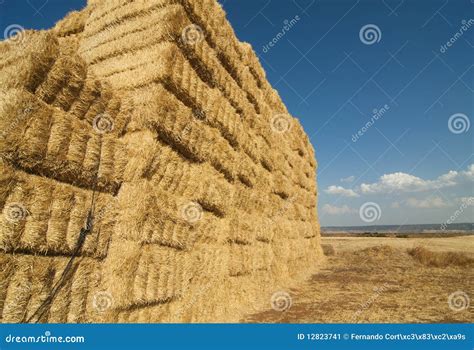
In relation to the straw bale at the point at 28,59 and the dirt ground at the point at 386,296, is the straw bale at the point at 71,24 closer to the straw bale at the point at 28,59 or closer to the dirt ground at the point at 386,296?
the straw bale at the point at 28,59

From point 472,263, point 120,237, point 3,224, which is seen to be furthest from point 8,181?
point 472,263

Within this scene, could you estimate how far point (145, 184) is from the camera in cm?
459

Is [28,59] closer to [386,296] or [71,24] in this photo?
[71,24]

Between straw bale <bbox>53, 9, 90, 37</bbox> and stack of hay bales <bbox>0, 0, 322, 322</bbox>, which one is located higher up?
straw bale <bbox>53, 9, 90, 37</bbox>

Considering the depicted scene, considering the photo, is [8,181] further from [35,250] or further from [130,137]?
[130,137]

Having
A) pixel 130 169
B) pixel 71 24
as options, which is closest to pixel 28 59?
pixel 130 169

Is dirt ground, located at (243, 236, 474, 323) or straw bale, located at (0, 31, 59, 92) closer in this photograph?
straw bale, located at (0, 31, 59, 92)

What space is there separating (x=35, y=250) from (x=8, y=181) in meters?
0.71

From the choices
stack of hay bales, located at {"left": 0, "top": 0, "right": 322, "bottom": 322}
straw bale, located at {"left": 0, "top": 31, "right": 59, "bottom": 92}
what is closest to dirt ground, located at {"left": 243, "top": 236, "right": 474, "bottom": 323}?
stack of hay bales, located at {"left": 0, "top": 0, "right": 322, "bottom": 322}

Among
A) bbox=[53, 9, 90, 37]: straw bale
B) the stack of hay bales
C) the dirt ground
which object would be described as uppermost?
bbox=[53, 9, 90, 37]: straw bale

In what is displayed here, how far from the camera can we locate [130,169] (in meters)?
4.54

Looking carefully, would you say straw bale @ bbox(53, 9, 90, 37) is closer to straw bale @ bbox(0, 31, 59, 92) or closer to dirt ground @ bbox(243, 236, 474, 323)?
straw bale @ bbox(0, 31, 59, 92)

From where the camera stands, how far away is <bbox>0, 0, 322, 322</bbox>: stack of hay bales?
→ 3469 mm

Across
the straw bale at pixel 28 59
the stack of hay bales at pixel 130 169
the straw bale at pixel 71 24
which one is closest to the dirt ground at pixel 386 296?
the stack of hay bales at pixel 130 169
